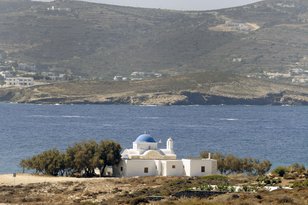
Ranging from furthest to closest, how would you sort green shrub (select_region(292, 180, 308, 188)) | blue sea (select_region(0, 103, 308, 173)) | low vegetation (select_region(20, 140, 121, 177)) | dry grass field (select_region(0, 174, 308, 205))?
blue sea (select_region(0, 103, 308, 173))
low vegetation (select_region(20, 140, 121, 177))
green shrub (select_region(292, 180, 308, 188))
dry grass field (select_region(0, 174, 308, 205))

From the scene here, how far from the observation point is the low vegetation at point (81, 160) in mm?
55031

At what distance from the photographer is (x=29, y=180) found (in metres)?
51.8

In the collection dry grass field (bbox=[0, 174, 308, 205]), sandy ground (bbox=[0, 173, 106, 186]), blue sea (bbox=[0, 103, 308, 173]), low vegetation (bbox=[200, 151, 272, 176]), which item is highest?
dry grass field (bbox=[0, 174, 308, 205])

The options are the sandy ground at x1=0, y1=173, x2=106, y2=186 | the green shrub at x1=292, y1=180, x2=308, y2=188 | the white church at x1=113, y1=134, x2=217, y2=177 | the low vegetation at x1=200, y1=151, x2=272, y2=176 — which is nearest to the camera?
the green shrub at x1=292, y1=180, x2=308, y2=188

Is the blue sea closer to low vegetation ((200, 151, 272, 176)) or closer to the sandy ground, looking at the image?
the sandy ground

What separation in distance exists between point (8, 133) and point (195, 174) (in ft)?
161

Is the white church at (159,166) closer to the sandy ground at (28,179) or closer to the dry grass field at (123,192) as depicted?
the dry grass field at (123,192)

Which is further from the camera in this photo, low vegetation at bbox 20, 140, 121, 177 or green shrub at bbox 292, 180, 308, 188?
low vegetation at bbox 20, 140, 121, 177

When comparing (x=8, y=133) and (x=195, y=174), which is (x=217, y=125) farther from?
(x=195, y=174)

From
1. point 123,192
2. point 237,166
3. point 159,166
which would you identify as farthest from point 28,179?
point 237,166

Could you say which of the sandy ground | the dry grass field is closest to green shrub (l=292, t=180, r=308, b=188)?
the dry grass field

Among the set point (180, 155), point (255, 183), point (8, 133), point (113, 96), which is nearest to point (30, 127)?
point (8, 133)

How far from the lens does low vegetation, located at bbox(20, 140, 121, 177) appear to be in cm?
5503

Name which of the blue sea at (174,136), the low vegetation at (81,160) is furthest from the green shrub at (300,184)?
the blue sea at (174,136)
